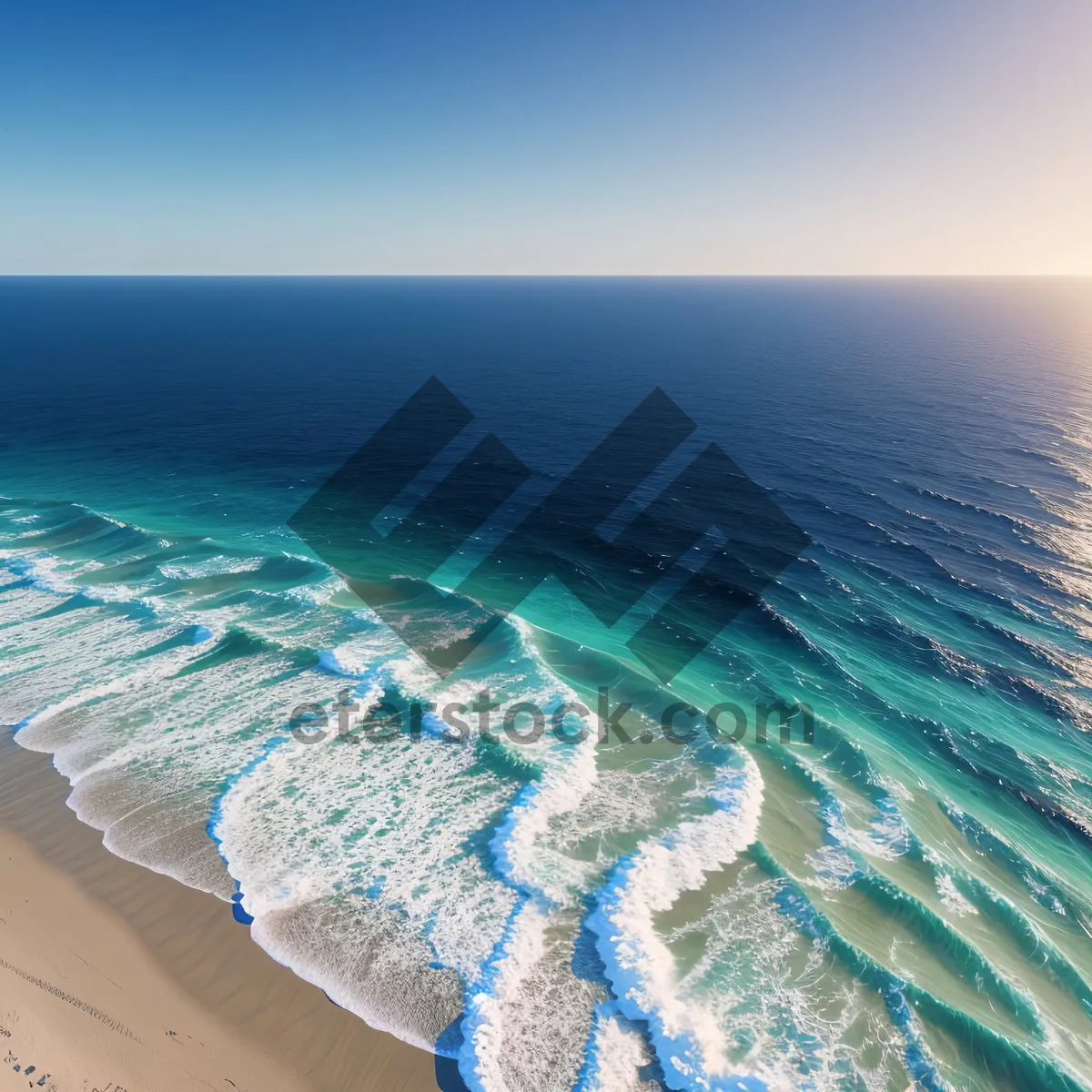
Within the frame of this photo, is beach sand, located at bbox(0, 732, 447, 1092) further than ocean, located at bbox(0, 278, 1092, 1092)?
No

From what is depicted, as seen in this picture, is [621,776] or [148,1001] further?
[621,776]

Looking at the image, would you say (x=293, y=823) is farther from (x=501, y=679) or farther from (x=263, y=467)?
(x=263, y=467)

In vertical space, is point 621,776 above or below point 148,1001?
below

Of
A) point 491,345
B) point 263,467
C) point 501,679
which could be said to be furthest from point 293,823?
point 491,345

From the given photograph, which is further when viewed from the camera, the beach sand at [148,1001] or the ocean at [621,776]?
the ocean at [621,776]
